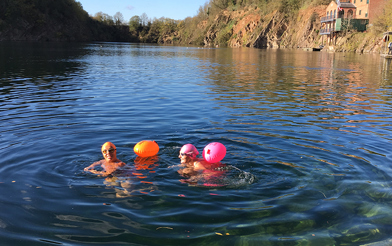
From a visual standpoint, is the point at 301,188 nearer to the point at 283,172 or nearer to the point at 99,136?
the point at 283,172

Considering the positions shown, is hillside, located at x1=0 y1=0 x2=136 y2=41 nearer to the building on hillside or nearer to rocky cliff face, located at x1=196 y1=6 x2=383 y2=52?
rocky cliff face, located at x1=196 y1=6 x2=383 y2=52

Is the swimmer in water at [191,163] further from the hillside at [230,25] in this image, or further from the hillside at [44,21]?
the hillside at [44,21]

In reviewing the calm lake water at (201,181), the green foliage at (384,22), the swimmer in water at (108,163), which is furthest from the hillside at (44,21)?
the swimmer in water at (108,163)

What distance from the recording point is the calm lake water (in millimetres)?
4953

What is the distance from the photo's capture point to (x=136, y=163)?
7.77 metres

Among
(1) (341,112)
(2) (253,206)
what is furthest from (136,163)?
(1) (341,112)

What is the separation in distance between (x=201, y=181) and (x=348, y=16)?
235ft

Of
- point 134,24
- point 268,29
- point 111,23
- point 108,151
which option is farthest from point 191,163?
point 134,24

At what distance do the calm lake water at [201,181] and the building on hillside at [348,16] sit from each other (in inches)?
2184

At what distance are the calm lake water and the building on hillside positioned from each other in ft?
182

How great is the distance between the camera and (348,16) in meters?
66.4

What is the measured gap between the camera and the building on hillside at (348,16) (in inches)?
2482

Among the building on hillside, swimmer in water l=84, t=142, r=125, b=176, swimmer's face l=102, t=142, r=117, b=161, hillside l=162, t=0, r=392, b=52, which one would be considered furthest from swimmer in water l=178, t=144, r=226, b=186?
the building on hillside

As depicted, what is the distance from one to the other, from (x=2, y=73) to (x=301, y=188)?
24.5 metres
